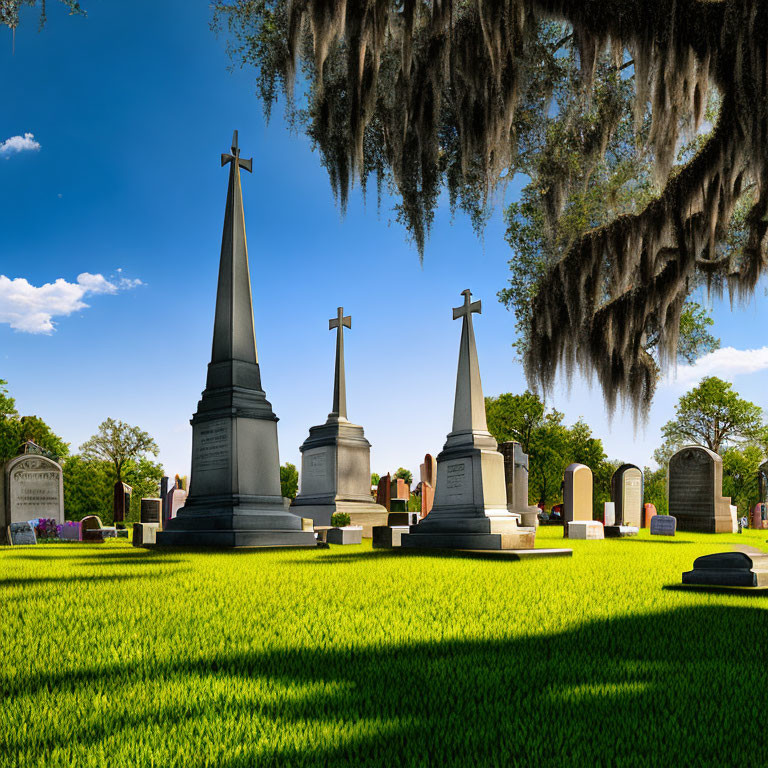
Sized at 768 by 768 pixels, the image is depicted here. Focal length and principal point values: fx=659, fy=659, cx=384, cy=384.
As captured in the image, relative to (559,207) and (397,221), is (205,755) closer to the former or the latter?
(559,207)

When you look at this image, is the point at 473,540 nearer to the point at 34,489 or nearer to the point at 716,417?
the point at 34,489

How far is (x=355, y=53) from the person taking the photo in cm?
778

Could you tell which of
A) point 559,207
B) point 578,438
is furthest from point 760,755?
point 578,438

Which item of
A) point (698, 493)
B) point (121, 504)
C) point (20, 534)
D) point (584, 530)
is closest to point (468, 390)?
point (584, 530)

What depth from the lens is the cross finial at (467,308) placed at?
12336 mm

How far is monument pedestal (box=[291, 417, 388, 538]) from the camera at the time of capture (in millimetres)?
15758

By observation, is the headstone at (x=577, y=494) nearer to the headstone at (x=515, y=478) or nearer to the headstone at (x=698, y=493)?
the headstone at (x=515, y=478)

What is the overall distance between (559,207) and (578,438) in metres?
32.1

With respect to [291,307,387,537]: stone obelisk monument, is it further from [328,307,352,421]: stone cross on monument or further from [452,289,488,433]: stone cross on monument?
[452,289,488,433]: stone cross on monument

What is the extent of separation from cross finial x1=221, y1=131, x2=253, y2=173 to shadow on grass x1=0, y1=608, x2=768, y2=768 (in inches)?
420

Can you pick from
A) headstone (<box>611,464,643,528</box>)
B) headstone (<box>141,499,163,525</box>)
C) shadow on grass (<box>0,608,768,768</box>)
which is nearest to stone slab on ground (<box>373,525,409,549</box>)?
headstone (<box>141,499,163,525</box>)

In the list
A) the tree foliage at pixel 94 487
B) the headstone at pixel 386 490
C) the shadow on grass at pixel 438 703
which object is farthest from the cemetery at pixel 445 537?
the tree foliage at pixel 94 487

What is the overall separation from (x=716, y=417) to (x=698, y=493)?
87.8 ft

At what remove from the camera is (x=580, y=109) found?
328 inches
